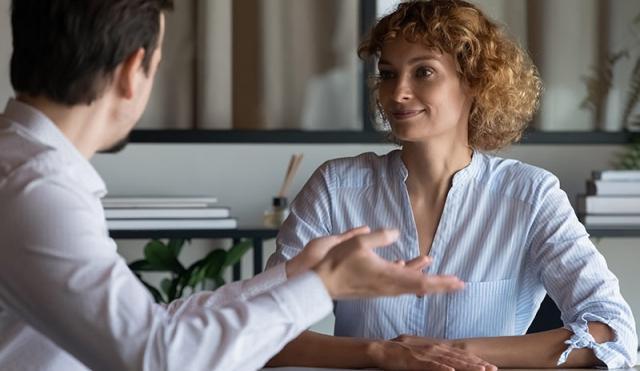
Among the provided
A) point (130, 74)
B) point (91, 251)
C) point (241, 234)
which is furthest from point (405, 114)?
point (241, 234)

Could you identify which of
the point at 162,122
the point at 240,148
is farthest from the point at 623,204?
the point at 162,122

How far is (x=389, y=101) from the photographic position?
2.46 meters

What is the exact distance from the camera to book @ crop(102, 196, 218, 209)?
3.92 metres

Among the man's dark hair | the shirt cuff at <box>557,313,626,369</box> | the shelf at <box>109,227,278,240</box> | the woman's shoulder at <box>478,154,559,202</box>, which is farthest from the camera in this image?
the shelf at <box>109,227,278,240</box>

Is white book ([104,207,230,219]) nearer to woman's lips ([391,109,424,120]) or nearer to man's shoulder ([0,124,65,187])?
woman's lips ([391,109,424,120])

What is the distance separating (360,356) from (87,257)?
97cm

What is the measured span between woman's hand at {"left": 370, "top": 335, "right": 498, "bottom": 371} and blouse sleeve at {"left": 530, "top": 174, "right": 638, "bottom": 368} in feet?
0.71

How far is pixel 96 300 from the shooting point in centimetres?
114

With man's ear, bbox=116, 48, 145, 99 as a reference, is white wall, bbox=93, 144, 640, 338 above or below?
below

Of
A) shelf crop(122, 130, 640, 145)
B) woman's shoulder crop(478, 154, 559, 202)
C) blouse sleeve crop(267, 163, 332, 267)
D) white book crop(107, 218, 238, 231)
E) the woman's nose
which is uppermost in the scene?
the woman's nose

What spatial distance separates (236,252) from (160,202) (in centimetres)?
35

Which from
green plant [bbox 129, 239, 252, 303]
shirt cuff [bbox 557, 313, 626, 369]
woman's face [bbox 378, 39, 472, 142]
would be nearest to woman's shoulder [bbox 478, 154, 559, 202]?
woman's face [bbox 378, 39, 472, 142]

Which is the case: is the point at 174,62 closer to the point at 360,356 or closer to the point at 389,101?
the point at 389,101

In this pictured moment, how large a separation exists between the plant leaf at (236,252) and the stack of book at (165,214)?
0.62ft
